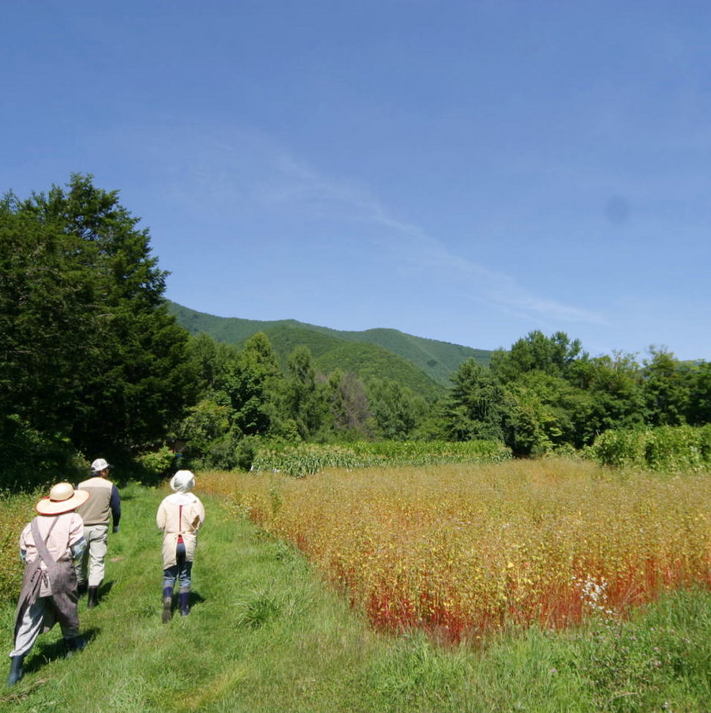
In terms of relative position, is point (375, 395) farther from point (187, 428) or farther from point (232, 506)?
point (232, 506)

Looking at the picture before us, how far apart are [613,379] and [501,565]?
4294cm

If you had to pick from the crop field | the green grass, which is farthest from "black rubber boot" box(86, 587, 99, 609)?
the crop field

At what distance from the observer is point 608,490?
11.0m

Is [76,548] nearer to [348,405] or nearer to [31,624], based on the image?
[31,624]

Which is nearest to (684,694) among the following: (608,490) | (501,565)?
(501,565)

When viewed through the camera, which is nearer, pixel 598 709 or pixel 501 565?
pixel 598 709

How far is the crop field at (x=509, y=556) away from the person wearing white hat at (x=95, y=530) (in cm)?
323

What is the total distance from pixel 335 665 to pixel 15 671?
310 centimetres

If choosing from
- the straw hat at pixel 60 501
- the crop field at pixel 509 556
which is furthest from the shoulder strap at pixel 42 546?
the crop field at pixel 509 556

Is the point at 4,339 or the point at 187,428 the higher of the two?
the point at 4,339

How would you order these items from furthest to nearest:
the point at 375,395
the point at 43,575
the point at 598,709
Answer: the point at 375,395
the point at 43,575
the point at 598,709

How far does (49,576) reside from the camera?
489 cm

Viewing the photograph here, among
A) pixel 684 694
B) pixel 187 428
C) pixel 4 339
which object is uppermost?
pixel 4 339

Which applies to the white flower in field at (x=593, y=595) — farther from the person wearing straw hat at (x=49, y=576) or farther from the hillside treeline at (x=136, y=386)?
the hillside treeline at (x=136, y=386)
